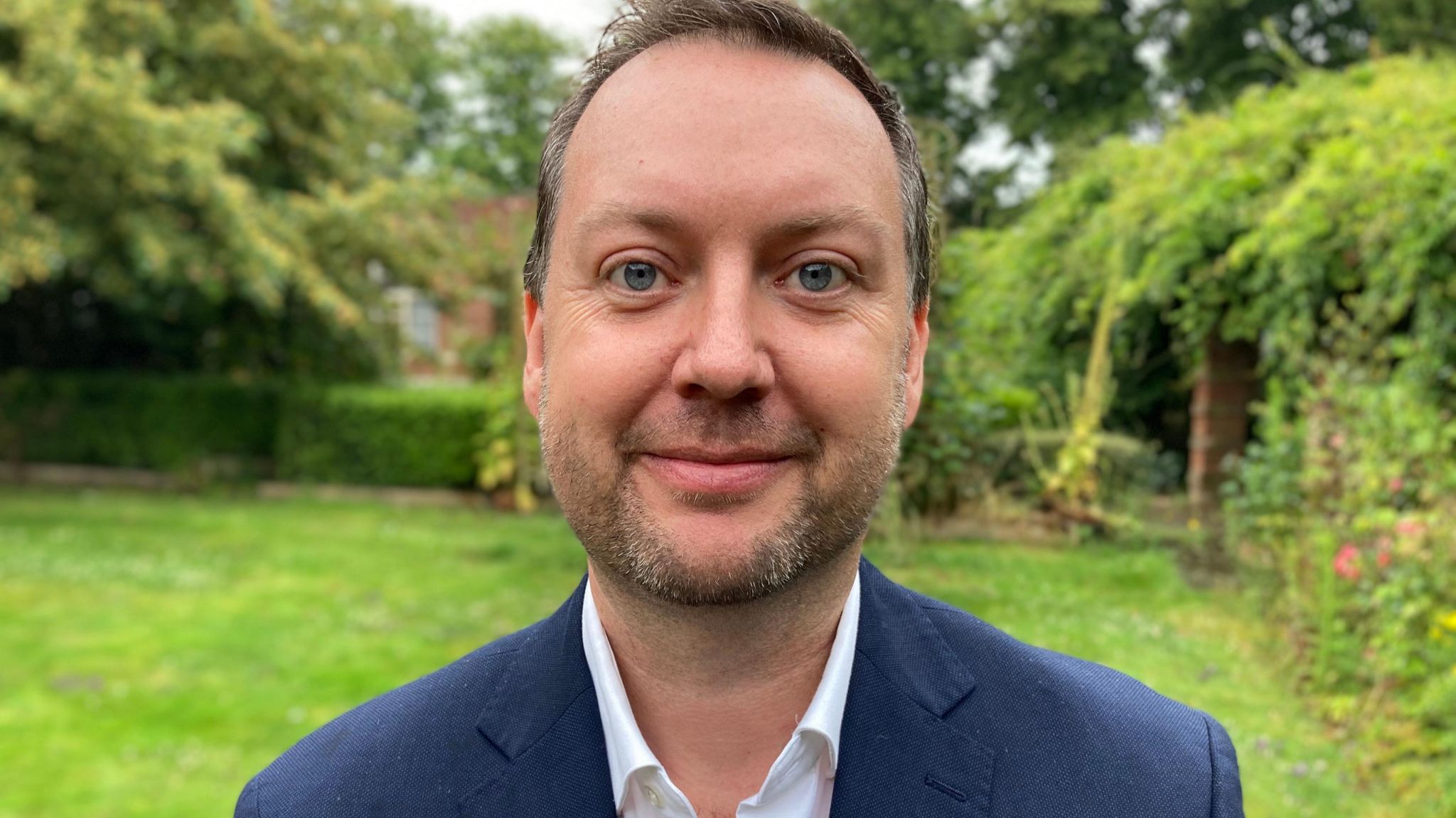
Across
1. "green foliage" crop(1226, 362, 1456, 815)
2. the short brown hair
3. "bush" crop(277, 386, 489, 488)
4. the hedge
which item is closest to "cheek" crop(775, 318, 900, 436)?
the short brown hair

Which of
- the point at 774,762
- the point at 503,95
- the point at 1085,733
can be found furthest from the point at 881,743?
the point at 503,95

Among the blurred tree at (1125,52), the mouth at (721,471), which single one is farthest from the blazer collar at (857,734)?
the blurred tree at (1125,52)

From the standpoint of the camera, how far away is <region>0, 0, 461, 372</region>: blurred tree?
11.3 metres

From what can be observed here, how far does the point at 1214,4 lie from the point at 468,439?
14.1m

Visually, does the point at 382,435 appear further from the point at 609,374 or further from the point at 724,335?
the point at 724,335

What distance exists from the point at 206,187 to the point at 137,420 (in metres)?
4.38

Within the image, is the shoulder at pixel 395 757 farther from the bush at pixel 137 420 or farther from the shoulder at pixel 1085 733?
the bush at pixel 137 420

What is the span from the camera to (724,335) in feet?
4.44

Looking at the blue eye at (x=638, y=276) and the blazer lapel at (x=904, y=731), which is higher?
the blue eye at (x=638, y=276)

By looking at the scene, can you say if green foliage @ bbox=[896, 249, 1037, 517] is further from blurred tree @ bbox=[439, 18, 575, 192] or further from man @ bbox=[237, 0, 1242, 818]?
blurred tree @ bbox=[439, 18, 575, 192]

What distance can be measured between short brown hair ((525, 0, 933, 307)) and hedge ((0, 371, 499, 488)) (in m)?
11.7

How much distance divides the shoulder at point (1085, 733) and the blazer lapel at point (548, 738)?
0.51 m

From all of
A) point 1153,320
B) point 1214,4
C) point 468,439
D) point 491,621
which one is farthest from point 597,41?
point 1214,4

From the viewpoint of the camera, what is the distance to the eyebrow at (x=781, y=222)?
1412 mm
